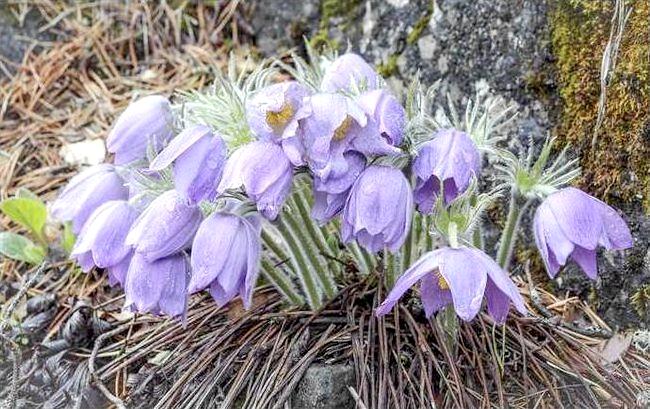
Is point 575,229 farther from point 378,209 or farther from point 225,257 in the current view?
point 225,257

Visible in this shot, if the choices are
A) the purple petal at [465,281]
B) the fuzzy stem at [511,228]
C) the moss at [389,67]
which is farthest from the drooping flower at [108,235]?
the moss at [389,67]

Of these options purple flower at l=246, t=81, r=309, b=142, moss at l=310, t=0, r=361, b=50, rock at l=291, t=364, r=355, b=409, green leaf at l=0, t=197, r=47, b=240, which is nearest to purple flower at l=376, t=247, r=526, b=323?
rock at l=291, t=364, r=355, b=409

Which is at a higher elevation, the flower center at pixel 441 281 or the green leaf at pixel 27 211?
the flower center at pixel 441 281

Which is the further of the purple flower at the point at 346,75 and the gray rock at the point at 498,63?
the gray rock at the point at 498,63

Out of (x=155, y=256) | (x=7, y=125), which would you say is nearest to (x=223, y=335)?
(x=155, y=256)

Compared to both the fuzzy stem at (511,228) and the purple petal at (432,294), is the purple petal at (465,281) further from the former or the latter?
the fuzzy stem at (511,228)

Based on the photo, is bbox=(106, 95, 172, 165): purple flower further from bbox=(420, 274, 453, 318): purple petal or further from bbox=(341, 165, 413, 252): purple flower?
bbox=(420, 274, 453, 318): purple petal
